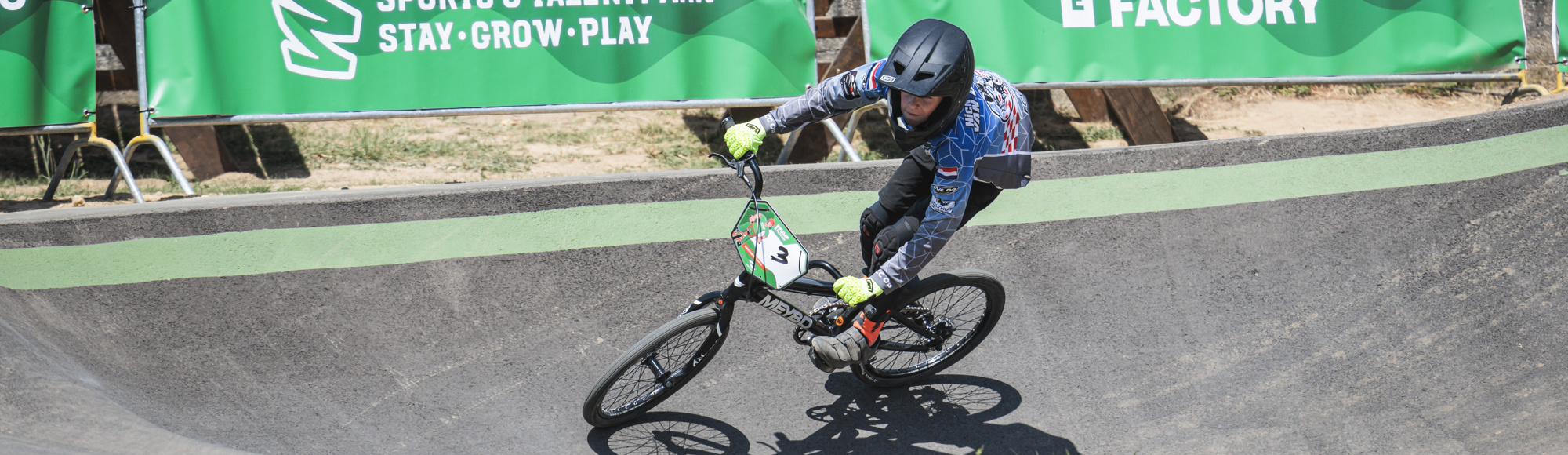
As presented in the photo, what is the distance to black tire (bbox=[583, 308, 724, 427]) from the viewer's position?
3781mm

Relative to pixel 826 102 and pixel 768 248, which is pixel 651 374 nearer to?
pixel 768 248

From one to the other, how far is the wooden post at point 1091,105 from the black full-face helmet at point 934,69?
5.44m

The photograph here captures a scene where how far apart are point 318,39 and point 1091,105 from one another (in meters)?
6.52

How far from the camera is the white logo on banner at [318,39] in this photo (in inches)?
231

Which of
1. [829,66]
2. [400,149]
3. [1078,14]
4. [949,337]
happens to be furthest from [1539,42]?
[400,149]

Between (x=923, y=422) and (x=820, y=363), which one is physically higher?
(x=820, y=363)

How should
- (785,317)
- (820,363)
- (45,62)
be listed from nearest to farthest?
(820,363) < (785,317) < (45,62)

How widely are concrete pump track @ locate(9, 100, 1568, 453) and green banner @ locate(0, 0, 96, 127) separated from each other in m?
1.16

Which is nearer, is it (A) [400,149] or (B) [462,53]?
(B) [462,53]

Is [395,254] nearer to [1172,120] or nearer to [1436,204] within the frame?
[1436,204]

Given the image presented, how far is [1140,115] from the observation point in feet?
26.6

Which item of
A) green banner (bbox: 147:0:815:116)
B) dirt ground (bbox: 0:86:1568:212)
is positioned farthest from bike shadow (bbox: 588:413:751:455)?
dirt ground (bbox: 0:86:1568:212)

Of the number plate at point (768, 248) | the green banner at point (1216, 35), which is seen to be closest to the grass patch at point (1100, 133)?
the green banner at point (1216, 35)

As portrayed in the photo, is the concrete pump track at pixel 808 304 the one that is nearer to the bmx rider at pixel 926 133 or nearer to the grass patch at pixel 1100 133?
the bmx rider at pixel 926 133
